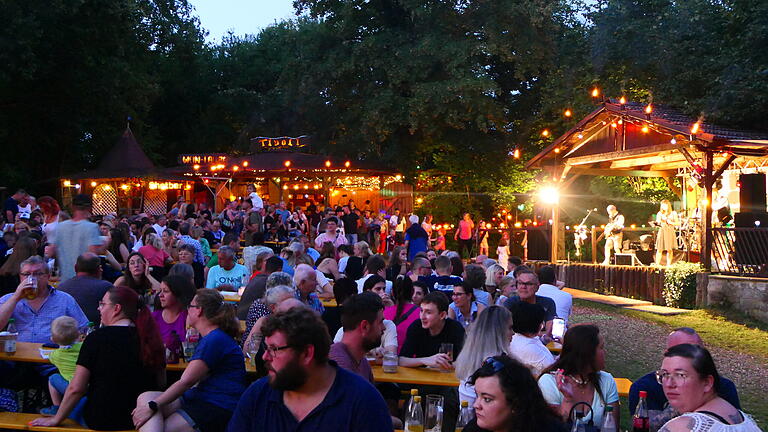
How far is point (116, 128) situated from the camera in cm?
3403

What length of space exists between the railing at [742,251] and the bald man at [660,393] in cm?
1214

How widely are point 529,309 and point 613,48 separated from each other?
71.5 ft

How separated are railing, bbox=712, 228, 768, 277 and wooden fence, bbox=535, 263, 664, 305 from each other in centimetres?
152

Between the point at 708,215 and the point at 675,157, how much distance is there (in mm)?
3403

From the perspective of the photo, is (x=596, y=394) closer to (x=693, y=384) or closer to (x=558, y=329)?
(x=693, y=384)

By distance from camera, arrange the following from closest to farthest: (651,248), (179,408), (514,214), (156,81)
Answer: (179,408) < (651,248) < (514,214) < (156,81)

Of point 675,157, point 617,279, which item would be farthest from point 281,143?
point 675,157

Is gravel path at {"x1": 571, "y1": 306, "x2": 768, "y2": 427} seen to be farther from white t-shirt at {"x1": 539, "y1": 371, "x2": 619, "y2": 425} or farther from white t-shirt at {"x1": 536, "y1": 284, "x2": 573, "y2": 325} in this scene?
white t-shirt at {"x1": 539, "y1": 371, "x2": 619, "y2": 425}

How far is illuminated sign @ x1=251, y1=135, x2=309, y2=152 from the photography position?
93.5 ft

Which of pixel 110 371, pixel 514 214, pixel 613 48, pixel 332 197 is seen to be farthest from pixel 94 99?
pixel 110 371

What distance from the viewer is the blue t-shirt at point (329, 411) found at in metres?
2.93

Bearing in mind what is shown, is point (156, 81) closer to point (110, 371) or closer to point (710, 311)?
point (710, 311)

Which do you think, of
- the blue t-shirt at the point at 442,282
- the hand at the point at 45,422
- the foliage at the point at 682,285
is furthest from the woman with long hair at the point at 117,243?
the foliage at the point at 682,285

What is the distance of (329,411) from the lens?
2938 mm
